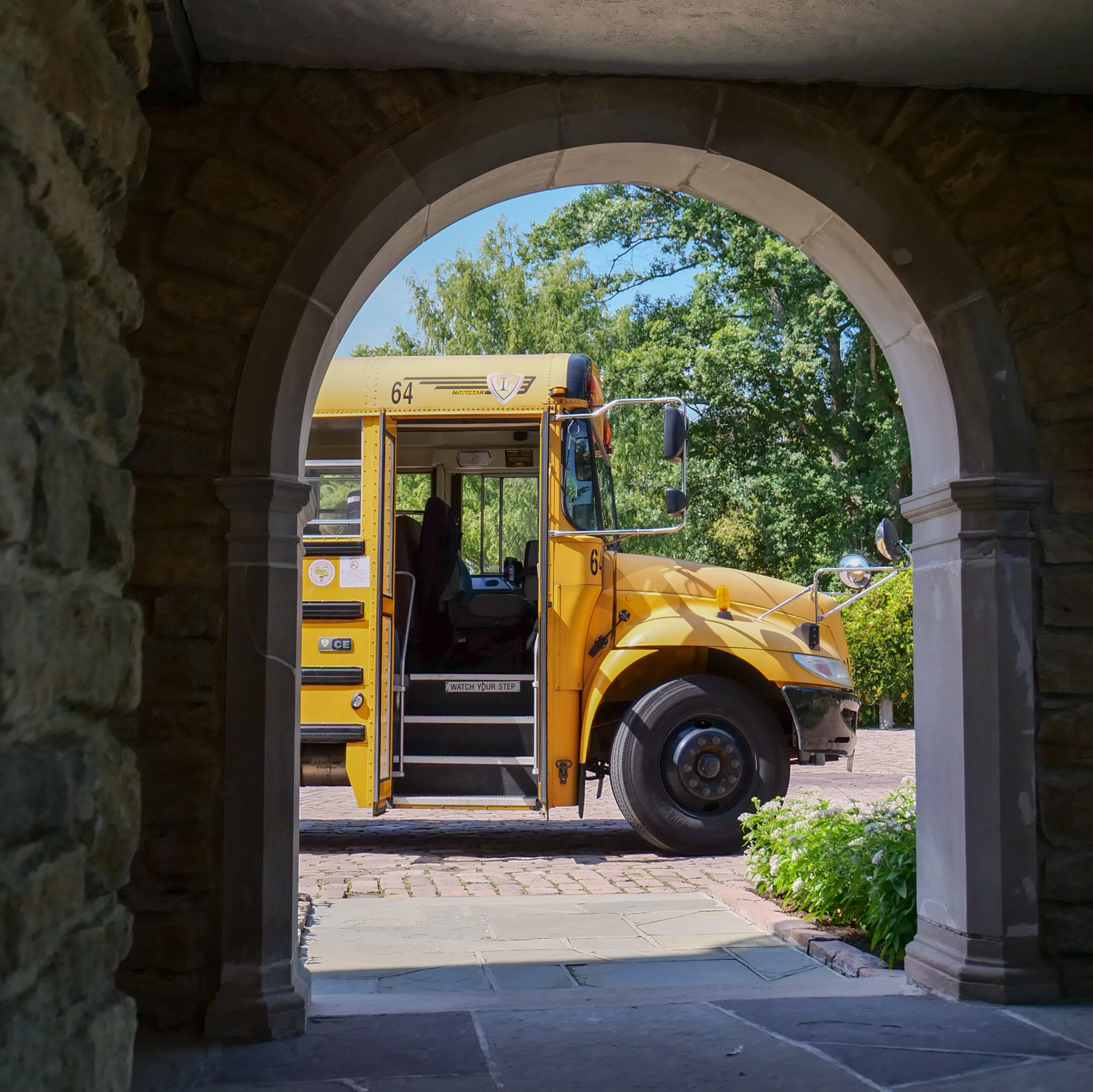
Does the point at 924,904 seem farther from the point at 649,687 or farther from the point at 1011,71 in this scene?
the point at 649,687

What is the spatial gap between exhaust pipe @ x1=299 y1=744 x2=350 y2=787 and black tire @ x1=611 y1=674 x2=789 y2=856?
1.71 meters

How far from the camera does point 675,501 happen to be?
7289 mm

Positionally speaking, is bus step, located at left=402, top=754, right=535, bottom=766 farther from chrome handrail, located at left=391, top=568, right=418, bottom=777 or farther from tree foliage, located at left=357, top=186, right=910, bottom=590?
tree foliage, located at left=357, top=186, right=910, bottom=590

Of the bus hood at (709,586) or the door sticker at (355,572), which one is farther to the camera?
the bus hood at (709,586)

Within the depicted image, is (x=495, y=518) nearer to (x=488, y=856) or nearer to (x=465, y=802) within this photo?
(x=465, y=802)

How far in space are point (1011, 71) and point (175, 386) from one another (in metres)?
2.94

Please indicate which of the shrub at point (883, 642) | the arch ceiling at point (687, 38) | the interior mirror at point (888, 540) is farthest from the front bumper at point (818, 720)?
the shrub at point (883, 642)

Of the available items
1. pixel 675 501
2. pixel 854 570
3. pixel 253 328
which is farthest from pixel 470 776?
pixel 253 328

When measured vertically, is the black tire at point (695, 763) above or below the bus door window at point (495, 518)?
below

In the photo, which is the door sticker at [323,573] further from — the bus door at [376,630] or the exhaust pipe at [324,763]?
the exhaust pipe at [324,763]

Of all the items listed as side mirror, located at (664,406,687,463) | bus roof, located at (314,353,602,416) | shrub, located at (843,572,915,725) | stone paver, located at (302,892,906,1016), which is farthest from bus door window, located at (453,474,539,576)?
shrub, located at (843,572,915,725)

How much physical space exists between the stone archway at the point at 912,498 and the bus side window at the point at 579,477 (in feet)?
11.1

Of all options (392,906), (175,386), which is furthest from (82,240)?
(392,906)

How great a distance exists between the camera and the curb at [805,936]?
434 cm
